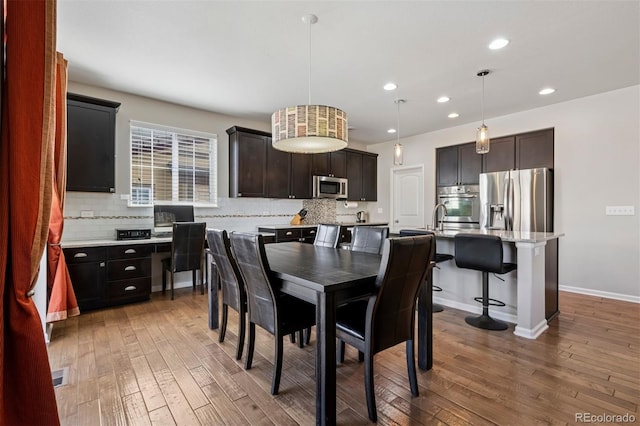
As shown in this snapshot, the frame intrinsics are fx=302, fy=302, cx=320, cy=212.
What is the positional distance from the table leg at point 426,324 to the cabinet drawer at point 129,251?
3193mm

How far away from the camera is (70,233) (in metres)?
3.55

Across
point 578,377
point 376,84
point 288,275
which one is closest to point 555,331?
point 578,377

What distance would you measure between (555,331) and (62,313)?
4525 mm

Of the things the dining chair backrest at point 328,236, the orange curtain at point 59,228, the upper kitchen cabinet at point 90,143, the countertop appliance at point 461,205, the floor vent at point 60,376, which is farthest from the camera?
the countertop appliance at point 461,205

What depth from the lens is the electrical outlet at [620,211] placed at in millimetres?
3779

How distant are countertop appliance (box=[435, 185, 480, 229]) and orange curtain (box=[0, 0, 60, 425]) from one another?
5.08 m

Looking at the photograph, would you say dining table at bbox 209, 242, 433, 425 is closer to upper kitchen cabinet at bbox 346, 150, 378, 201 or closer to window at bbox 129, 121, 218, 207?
window at bbox 129, 121, 218, 207

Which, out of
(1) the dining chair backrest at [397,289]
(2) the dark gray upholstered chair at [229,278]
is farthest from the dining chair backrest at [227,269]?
(1) the dining chair backrest at [397,289]

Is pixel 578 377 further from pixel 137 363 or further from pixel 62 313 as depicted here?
pixel 62 313

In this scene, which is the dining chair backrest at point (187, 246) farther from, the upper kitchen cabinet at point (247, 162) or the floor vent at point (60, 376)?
the floor vent at point (60, 376)

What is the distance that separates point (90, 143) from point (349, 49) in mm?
3059

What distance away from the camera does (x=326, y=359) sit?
60.6 inches

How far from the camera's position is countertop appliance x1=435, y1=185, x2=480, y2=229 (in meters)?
5.20

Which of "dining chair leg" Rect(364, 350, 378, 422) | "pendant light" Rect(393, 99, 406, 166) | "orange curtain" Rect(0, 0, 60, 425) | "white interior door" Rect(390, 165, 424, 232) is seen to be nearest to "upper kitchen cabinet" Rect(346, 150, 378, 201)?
"white interior door" Rect(390, 165, 424, 232)
